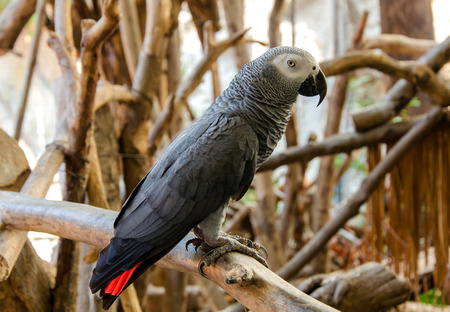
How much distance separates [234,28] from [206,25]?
0.46m

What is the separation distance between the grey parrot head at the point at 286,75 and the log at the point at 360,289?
3.13ft

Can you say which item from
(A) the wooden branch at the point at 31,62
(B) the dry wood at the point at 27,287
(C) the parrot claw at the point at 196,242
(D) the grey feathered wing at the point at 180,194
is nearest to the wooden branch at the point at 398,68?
(D) the grey feathered wing at the point at 180,194

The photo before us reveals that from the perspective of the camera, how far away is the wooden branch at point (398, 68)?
209cm

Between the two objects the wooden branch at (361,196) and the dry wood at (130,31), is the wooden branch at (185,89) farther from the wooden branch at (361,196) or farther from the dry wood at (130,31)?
the wooden branch at (361,196)

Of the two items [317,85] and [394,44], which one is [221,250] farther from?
[394,44]

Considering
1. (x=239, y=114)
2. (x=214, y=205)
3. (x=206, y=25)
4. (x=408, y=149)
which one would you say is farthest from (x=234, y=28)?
(x=214, y=205)

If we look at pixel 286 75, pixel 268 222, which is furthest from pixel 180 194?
pixel 268 222

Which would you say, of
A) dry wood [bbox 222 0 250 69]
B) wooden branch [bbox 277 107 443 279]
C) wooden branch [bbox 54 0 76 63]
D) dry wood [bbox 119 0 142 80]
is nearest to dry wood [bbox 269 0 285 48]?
dry wood [bbox 222 0 250 69]

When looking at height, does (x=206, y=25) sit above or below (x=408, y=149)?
above

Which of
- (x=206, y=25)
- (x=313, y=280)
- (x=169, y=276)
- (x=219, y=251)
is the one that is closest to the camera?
(x=219, y=251)

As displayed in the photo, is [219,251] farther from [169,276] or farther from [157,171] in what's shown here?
[169,276]

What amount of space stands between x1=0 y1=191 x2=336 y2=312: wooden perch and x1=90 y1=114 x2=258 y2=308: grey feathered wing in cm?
12

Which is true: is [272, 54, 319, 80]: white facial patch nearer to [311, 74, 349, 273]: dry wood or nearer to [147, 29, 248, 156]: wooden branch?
[147, 29, 248, 156]: wooden branch

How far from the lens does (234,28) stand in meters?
Result: 2.49
